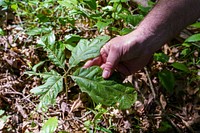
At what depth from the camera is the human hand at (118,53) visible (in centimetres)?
156

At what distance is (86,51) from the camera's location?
1.60 metres

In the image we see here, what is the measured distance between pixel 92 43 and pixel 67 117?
60 centimetres

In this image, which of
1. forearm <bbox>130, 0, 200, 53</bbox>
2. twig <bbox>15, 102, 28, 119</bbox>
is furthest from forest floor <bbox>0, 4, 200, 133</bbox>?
forearm <bbox>130, 0, 200, 53</bbox>

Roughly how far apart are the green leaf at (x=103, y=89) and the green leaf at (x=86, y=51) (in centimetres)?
8

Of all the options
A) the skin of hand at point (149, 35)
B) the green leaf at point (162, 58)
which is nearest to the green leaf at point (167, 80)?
the green leaf at point (162, 58)

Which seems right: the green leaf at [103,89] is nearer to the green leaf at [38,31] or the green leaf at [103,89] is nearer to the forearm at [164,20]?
the forearm at [164,20]

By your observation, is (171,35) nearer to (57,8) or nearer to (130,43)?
(130,43)

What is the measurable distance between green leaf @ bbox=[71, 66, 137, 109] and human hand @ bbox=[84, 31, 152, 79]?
50 mm

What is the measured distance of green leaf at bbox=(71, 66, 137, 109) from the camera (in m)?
1.50

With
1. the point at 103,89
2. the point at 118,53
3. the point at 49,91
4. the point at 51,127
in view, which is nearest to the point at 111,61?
the point at 118,53

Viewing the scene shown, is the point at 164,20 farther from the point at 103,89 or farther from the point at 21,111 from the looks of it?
the point at 21,111

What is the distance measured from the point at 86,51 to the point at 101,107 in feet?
1.57

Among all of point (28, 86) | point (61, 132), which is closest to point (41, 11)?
point (28, 86)

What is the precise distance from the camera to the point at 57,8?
2322 millimetres
